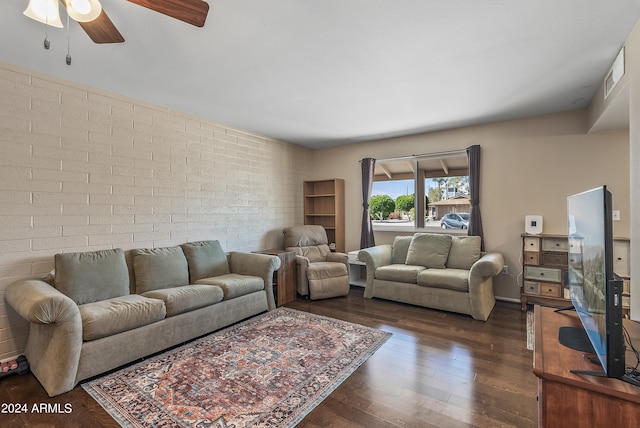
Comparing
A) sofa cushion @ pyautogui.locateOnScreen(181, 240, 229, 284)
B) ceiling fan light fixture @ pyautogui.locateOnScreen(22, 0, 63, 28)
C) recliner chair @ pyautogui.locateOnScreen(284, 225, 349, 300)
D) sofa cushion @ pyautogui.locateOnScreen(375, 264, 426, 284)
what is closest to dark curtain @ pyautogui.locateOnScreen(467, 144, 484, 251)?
sofa cushion @ pyautogui.locateOnScreen(375, 264, 426, 284)

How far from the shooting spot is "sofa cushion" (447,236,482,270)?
3936 millimetres

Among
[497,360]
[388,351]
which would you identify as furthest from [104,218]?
[497,360]

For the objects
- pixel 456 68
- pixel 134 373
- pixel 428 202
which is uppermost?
pixel 456 68

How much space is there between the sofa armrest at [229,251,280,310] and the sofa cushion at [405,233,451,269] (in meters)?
1.95

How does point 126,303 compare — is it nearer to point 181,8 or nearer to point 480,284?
point 181,8

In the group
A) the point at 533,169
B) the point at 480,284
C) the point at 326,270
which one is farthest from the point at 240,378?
the point at 533,169

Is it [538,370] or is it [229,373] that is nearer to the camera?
[538,370]

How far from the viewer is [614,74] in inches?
95.2

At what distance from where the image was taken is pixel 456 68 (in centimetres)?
255

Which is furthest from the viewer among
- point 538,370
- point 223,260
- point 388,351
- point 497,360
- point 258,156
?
point 258,156

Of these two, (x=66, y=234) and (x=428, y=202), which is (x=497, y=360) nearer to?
(x=428, y=202)

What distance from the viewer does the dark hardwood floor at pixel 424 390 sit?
179cm

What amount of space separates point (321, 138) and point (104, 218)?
3246 mm

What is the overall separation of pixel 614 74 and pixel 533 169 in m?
1.59
